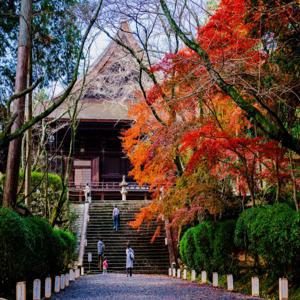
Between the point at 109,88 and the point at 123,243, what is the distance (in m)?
10.6

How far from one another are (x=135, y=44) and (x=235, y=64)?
2506 cm

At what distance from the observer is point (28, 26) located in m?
12.5

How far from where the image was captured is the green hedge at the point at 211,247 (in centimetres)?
1611

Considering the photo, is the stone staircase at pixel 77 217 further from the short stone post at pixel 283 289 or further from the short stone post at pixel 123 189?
the short stone post at pixel 283 289

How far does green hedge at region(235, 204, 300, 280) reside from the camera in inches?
425

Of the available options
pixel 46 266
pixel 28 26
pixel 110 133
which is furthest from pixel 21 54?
pixel 110 133

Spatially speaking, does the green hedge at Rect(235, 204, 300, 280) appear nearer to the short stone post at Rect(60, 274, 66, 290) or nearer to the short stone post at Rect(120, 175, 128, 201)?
the short stone post at Rect(60, 274, 66, 290)

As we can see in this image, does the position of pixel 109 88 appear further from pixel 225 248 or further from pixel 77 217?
pixel 225 248

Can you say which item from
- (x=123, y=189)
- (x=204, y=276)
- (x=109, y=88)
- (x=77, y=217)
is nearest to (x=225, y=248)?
(x=204, y=276)

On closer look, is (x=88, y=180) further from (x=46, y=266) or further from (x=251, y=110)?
(x=251, y=110)

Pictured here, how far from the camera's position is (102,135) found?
40000mm

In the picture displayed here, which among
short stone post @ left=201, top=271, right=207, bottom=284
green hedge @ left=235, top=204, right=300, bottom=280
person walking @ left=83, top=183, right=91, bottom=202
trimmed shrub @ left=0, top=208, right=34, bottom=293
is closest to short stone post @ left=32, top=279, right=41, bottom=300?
trimmed shrub @ left=0, top=208, right=34, bottom=293

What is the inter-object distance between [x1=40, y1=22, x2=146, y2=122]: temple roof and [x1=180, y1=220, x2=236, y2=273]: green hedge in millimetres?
13267

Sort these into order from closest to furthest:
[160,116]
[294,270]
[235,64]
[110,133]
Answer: [235,64] → [294,270] → [160,116] → [110,133]
